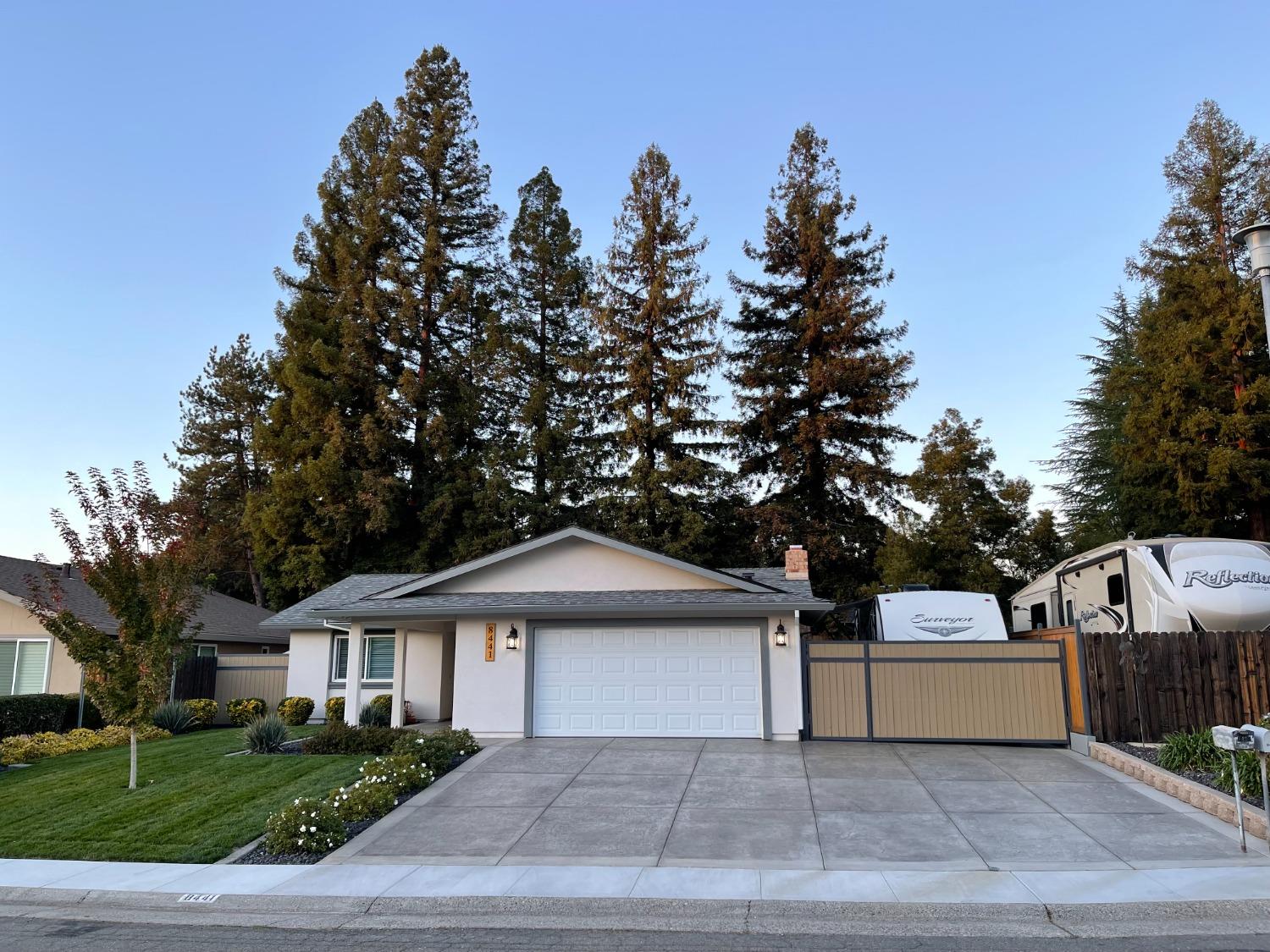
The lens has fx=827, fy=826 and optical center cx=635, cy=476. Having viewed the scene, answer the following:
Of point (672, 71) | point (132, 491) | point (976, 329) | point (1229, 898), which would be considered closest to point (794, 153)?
point (976, 329)

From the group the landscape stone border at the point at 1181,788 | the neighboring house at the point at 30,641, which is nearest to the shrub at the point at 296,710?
the neighboring house at the point at 30,641

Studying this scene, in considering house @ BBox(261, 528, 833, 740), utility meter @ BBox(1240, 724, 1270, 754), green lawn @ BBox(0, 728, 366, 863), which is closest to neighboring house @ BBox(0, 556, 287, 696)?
green lawn @ BBox(0, 728, 366, 863)

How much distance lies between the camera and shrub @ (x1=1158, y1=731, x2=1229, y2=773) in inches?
401

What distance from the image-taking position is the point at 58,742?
1554 centimetres

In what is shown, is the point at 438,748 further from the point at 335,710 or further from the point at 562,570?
the point at 335,710

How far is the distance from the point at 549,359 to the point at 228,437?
53.1 ft

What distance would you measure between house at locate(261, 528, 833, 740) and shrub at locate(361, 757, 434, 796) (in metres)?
3.57

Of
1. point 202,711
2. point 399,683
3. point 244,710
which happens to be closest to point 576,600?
point 399,683

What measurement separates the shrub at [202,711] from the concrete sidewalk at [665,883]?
11235 millimetres

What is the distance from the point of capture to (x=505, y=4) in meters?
15.3

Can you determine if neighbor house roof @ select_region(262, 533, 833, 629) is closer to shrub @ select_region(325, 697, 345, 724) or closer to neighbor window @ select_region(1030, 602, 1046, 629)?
shrub @ select_region(325, 697, 345, 724)

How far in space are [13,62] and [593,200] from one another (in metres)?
21.3

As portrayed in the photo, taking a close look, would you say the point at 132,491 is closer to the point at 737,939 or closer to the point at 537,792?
the point at 537,792

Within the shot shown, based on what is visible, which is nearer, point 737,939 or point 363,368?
point 737,939
